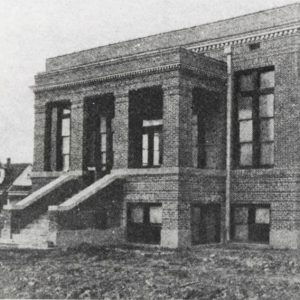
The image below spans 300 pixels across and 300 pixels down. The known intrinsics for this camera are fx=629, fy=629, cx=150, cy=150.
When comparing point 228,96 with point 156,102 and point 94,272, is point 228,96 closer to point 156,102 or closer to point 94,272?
point 156,102

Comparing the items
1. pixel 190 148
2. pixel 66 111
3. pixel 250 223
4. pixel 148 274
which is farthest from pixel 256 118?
pixel 148 274

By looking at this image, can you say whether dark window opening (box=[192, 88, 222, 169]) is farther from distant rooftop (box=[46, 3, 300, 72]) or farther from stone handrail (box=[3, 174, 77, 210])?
stone handrail (box=[3, 174, 77, 210])

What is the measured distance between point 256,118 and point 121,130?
16.4 ft

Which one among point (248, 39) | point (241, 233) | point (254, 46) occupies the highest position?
point (248, 39)

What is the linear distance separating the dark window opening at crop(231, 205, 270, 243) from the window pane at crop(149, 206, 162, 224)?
9.74 ft

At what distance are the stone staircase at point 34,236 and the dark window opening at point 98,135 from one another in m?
3.22

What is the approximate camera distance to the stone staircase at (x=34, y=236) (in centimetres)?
2092

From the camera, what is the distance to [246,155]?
2348cm

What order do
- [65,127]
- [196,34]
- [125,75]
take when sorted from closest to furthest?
[125,75], [196,34], [65,127]

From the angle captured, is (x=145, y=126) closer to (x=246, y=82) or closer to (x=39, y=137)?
(x=39, y=137)

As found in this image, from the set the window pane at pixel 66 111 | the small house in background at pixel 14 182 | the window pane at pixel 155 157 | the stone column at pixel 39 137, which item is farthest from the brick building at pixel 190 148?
the small house in background at pixel 14 182

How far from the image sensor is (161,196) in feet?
72.2

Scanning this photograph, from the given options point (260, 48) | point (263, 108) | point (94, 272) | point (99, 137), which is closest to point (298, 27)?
point (260, 48)

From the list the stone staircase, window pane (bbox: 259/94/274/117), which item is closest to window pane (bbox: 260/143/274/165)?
window pane (bbox: 259/94/274/117)
